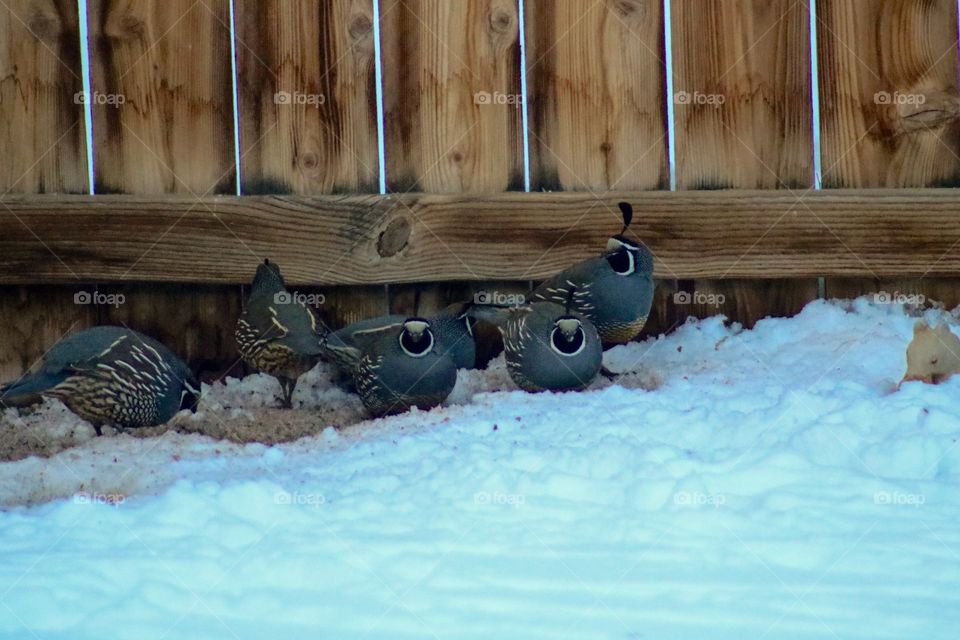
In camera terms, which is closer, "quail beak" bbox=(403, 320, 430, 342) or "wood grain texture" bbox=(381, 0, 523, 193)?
"quail beak" bbox=(403, 320, 430, 342)

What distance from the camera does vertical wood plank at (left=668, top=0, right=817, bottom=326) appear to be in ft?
14.6

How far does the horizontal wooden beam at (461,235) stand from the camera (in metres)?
4.26

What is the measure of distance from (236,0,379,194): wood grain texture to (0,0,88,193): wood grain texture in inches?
24.0

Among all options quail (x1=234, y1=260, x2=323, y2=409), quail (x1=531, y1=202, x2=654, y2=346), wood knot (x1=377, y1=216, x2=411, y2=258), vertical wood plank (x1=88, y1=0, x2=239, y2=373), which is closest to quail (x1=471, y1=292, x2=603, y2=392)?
quail (x1=531, y1=202, x2=654, y2=346)

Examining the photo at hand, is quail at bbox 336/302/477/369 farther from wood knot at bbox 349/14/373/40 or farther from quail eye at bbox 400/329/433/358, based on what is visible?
wood knot at bbox 349/14/373/40

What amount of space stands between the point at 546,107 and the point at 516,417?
1.29 m

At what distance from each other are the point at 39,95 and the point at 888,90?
318cm

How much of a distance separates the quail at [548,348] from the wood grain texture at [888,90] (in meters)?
1.15

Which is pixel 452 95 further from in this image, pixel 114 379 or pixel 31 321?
pixel 31 321

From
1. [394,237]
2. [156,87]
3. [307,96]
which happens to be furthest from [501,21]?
[156,87]

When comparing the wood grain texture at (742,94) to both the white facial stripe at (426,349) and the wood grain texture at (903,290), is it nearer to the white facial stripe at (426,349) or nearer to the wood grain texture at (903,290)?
the wood grain texture at (903,290)

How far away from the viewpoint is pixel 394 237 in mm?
4398

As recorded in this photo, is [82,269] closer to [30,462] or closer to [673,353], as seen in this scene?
[30,462]

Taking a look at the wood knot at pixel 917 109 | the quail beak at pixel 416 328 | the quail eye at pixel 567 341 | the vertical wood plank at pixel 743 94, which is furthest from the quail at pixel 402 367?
the wood knot at pixel 917 109
